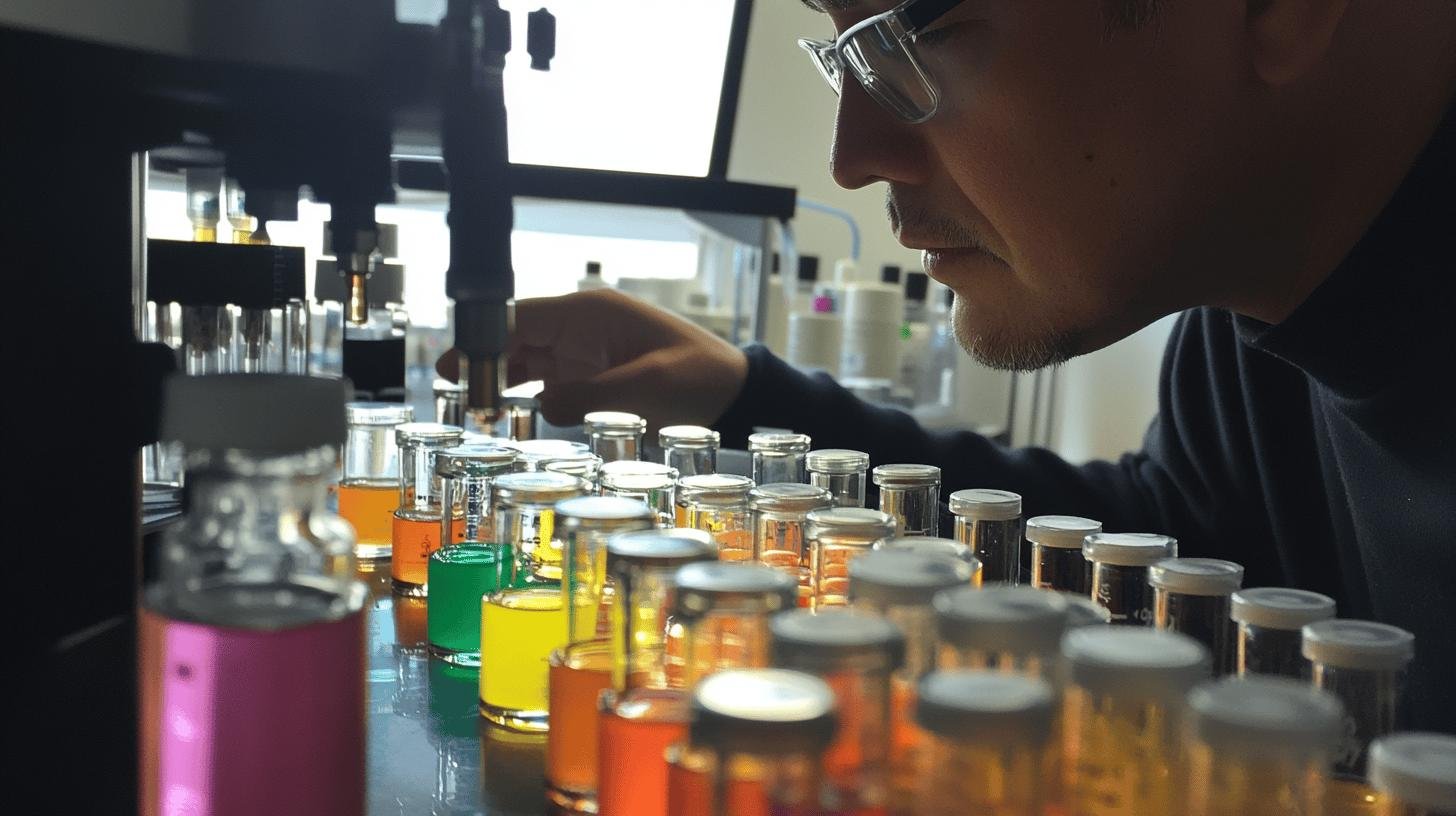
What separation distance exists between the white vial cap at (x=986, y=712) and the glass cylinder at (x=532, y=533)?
36 centimetres

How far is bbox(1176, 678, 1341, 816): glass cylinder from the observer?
1.14 ft

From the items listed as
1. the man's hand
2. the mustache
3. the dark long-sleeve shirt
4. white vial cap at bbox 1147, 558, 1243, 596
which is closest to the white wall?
the dark long-sleeve shirt

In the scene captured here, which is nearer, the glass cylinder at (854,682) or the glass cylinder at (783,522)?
the glass cylinder at (854,682)

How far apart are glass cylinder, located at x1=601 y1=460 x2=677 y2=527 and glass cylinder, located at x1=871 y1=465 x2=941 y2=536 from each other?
0.15m

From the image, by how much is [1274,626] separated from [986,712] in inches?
8.7

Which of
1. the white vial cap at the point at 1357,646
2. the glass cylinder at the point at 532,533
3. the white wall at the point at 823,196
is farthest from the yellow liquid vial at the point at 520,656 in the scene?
the white wall at the point at 823,196

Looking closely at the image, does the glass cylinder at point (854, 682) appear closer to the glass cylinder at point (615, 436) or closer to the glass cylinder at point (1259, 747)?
the glass cylinder at point (1259, 747)

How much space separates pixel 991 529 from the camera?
29.2 inches

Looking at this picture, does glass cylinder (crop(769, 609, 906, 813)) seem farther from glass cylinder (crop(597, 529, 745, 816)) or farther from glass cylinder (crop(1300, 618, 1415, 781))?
glass cylinder (crop(1300, 618, 1415, 781))

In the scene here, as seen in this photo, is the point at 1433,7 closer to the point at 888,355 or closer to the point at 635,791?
the point at 635,791

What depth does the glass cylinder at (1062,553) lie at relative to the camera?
684 mm

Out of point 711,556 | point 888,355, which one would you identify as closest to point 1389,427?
point 711,556

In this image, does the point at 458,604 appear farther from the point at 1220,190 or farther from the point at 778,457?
the point at 1220,190

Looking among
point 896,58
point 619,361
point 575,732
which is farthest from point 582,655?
point 619,361
